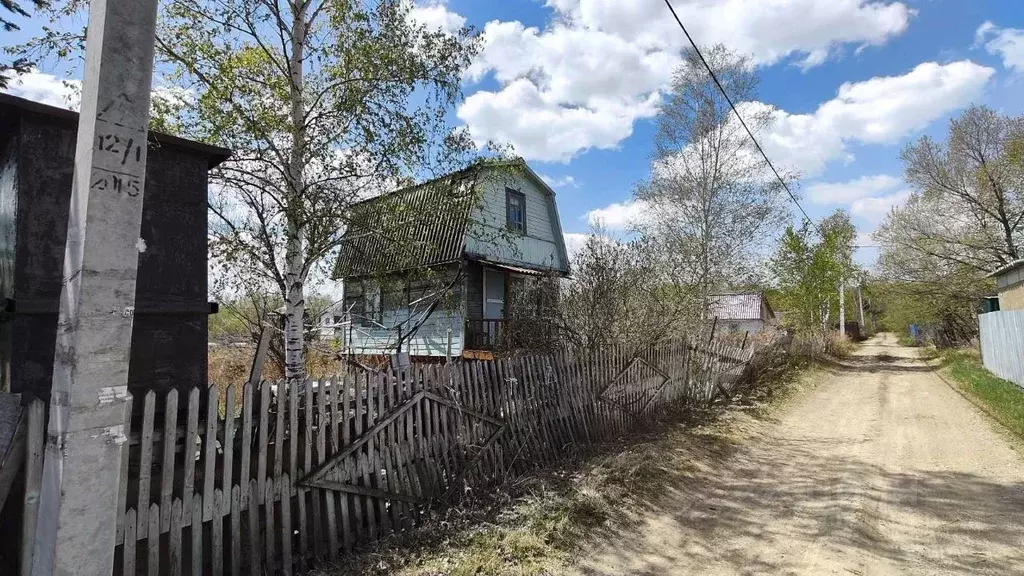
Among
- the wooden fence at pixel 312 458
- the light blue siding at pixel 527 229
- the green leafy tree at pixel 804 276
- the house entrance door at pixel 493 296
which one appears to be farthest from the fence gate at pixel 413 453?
the green leafy tree at pixel 804 276

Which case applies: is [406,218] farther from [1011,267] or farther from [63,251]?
[1011,267]

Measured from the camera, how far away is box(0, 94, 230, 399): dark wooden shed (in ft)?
9.75

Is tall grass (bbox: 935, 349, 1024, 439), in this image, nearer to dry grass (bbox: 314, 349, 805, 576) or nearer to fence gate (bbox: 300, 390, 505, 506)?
dry grass (bbox: 314, 349, 805, 576)

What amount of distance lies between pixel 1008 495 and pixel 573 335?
18.2ft

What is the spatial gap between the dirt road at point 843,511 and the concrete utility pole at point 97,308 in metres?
3.01

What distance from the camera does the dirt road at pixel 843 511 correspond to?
11.9 ft

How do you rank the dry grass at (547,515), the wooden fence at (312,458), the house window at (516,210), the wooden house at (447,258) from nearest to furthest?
1. the wooden fence at (312,458)
2. the dry grass at (547,515)
3. the wooden house at (447,258)
4. the house window at (516,210)

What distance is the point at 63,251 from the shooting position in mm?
3260

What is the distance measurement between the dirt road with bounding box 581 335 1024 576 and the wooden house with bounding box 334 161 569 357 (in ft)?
13.3

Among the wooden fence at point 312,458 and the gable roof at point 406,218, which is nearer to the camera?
the wooden fence at point 312,458

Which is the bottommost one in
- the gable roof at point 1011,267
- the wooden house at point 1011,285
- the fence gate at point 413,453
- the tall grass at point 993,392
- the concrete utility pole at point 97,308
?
the tall grass at point 993,392

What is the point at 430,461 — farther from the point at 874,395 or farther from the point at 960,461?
the point at 874,395

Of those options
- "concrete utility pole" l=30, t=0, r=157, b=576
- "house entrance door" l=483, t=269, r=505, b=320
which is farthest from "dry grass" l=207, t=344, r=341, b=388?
"concrete utility pole" l=30, t=0, r=157, b=576

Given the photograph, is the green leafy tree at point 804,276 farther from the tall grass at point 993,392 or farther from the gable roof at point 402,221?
the gable roof at point 402,221
